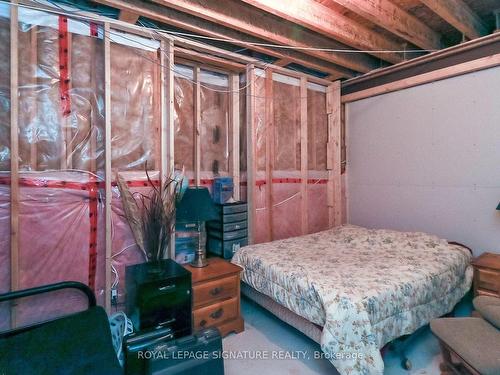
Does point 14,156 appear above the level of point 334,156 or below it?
below

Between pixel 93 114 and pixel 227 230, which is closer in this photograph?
pixel 93 114

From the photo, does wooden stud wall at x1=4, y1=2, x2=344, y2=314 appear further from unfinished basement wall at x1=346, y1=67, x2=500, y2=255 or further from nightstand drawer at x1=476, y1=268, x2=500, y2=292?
nightstand drawer at x1=476, y1=268, x2=500, y2=292

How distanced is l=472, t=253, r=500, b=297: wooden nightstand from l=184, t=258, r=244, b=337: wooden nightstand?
1869 millimetres

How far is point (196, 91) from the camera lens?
9.07 feet

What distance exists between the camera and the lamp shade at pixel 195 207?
84.8 inches

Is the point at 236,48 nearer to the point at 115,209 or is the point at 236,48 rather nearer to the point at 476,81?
the point at 115,209

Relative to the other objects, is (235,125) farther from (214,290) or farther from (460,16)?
(460,16)

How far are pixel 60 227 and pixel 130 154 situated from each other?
0.73m

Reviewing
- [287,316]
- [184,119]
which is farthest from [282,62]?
[287,316]

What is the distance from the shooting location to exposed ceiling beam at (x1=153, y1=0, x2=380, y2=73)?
2121 millimetres

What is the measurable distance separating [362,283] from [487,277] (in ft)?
3.86

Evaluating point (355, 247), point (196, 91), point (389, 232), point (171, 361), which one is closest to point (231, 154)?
point (196, 91)

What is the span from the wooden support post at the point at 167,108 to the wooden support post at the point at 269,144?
3.53 feet

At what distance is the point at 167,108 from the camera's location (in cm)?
240
